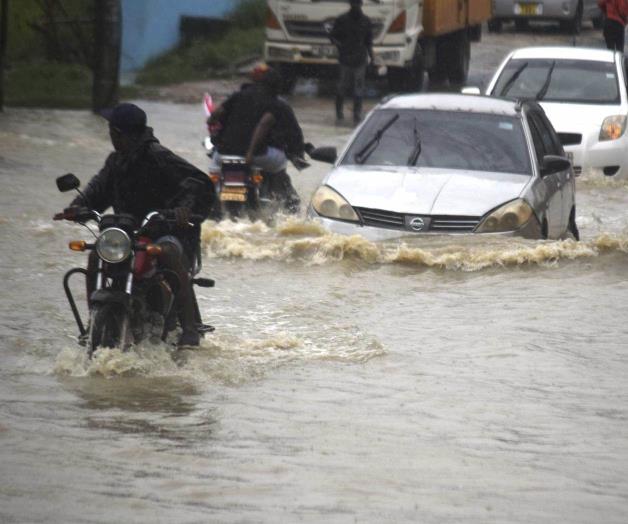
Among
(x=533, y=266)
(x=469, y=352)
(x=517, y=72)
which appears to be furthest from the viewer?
(x=517, y=72)

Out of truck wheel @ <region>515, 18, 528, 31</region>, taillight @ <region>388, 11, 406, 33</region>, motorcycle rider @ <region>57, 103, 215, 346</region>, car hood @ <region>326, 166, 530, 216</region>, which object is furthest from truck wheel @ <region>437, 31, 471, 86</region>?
motorcycle rider @ <region>57, 103, 215, 346</region>

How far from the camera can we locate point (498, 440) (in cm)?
772

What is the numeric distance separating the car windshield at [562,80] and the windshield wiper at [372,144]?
5647 mm

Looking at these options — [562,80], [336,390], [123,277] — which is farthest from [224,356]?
[562,80]

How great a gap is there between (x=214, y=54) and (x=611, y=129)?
13132 millimetres

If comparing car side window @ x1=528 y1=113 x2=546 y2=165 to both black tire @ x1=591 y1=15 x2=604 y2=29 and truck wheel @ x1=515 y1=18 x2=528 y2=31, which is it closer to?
truck wheel @ x1=515 y1=18 x2=528 y2=31

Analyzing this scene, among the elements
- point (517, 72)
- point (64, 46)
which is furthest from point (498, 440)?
point (64, 46)

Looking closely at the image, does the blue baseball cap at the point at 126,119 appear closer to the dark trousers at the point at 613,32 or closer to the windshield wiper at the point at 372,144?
the windshield wiper at the point at 372,144

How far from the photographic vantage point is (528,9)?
37969 millimetres

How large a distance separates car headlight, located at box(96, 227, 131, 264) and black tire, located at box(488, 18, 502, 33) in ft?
107

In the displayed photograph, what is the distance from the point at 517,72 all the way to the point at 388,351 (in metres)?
9.93

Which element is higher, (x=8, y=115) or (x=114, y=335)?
(x=114, y=335)

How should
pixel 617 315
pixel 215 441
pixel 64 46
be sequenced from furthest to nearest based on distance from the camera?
pixel 64 46
pixel 617 315
pixel 215 441

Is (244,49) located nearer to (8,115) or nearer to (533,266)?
(8,115)
